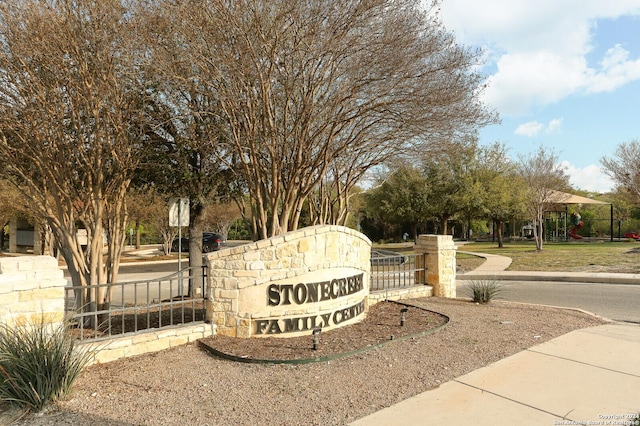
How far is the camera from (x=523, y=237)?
149 ft

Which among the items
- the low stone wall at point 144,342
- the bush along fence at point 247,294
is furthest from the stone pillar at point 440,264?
the low stone wall at point 144,342

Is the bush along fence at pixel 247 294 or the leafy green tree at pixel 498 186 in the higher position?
the leafy green tree at pixel 498 186

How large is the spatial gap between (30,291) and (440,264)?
820cm

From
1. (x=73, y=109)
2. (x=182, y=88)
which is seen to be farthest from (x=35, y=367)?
(x=182, y=88)

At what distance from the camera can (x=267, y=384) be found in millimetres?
4902

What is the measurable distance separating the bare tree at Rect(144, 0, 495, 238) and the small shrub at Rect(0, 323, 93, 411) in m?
4.52

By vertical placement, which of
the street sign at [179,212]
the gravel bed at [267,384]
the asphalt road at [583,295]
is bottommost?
the asphalt road at [583,295]

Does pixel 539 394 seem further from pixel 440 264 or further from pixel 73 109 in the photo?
pixel 73 109

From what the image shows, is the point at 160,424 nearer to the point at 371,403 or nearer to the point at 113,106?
the point at 371,403

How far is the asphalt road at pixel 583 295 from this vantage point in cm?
986

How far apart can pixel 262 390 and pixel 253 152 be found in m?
4.76

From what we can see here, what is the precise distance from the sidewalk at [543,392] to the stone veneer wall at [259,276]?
8.65ft

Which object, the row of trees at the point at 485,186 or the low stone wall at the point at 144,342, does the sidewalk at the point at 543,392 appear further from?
the row of trees at the point at 485,186

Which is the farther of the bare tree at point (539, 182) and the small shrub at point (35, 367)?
the bare tree at point (539, 182)
